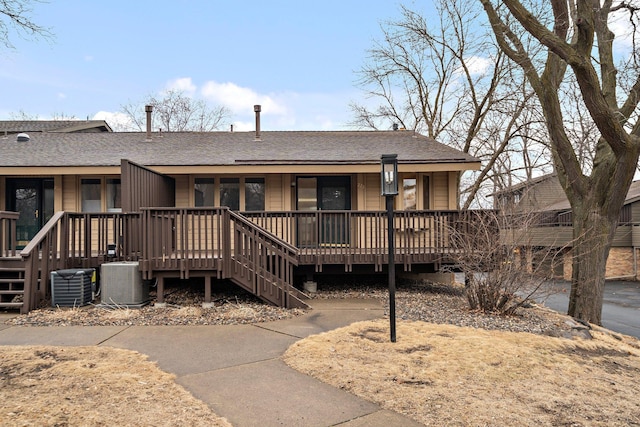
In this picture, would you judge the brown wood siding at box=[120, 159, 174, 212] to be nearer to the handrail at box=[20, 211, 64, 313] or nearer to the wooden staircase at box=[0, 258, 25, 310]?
the handrail at box=[20, 211, 64, 313]

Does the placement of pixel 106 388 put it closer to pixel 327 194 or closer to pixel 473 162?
pixel 327 194

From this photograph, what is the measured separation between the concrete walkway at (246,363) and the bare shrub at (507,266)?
1.79 m

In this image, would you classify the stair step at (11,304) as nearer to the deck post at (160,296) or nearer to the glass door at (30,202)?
the deck post at (160,296)

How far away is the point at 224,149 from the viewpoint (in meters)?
11.6

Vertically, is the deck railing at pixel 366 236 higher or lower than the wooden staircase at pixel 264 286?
higher

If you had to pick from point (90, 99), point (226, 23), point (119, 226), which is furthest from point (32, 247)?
point (90, 99)

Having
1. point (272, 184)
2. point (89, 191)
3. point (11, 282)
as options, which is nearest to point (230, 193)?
point (272, 184)

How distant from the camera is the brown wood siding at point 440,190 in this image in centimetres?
1059

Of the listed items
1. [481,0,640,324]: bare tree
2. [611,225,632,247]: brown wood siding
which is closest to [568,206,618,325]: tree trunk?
[481,0,640,324]: bare tree

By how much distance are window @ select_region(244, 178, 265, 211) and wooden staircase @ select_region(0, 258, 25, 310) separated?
16.5 feet

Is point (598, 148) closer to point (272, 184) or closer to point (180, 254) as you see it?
point (272, 184)

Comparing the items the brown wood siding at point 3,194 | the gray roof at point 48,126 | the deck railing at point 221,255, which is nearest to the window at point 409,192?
the deck railing at point 221,255

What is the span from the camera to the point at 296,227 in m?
8.90

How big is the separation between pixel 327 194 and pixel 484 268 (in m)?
4.83
